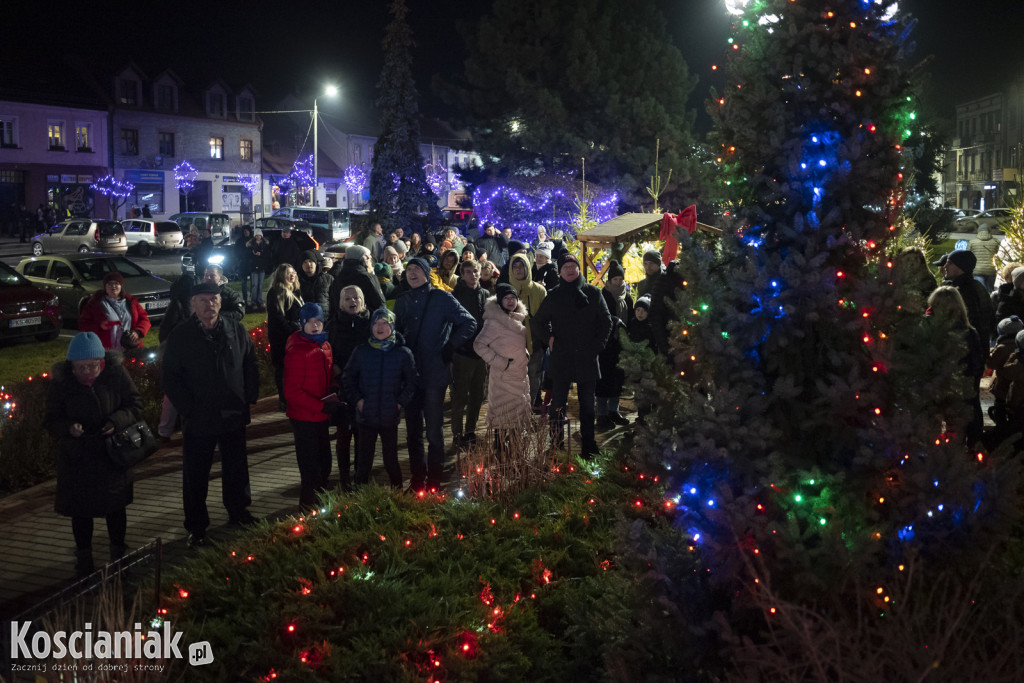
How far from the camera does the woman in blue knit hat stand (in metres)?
7.64

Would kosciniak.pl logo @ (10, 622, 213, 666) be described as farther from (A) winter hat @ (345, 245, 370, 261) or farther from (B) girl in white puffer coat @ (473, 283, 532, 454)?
(A) winter hat @ (345, 245, 370, 261)

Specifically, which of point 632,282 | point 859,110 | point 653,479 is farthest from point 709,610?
point 632,282

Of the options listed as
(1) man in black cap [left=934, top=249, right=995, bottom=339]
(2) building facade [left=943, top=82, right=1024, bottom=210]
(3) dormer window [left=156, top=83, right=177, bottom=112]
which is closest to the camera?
(1) man in black cap [left=934, top=249, right=995, bottom=339]

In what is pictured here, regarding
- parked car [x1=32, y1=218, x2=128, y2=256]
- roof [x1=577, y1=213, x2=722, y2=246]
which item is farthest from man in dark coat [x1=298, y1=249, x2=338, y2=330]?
parked car [x1=32, y1=218, x2=128, y2=256]

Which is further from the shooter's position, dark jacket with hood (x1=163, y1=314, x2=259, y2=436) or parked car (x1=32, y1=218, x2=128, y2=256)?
parked car (x1=32, y1=218, x2=128, y2=256)

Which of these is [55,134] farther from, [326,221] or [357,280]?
[357,280]

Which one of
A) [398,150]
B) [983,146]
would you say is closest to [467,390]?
[398,150]

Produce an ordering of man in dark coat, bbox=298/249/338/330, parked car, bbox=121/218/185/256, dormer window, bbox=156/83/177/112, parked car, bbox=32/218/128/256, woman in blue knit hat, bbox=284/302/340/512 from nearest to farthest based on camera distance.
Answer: woman in blue knit hat, bbox=284/302/340/512 → man in dark coat, bbox=298/249/338/330 → parked car, bbox=32/218/128/256 → parked car, bbox=121/218/185/256 → dormer window, bbox=156/83/177/112

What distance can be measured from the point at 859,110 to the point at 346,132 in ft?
253

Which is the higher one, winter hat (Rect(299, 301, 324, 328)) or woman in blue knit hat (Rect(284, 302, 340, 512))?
winter hat (Rect(299, 301, 324, 328))

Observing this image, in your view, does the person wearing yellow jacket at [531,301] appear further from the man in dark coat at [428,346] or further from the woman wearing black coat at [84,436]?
the woman wearing black coat at [84,436]

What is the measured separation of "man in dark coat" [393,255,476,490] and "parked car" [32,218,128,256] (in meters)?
35.0

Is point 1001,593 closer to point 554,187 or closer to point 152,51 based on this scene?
point 554,187

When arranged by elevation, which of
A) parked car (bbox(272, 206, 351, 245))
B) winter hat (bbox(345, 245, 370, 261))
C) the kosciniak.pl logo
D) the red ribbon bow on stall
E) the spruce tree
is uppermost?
the spruce tree
